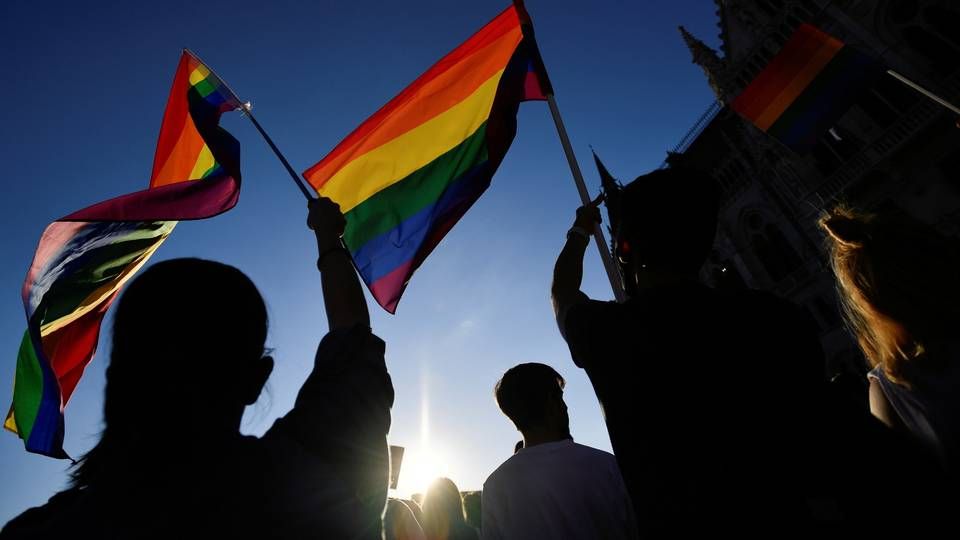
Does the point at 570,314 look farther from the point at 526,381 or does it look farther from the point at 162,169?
the point at 162,169

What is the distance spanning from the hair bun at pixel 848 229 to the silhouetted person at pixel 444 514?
13.2 ft

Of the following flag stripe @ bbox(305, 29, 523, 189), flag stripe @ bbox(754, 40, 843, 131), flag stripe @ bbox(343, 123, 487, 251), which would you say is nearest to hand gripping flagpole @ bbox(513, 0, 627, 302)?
flag stripe @ bbox(305, 29, 523, 189)

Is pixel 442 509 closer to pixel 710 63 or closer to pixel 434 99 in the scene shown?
pixel 434 99

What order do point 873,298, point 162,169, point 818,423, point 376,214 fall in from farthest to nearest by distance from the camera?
1. point 162,169
2. point 376,214
3. point 873,298
4. point 818,423

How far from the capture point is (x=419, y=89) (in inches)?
178

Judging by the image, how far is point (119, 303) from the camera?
132cm

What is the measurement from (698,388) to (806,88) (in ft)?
24.8

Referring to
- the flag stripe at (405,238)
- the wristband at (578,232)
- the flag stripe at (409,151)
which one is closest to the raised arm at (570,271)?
the wristband at (578,232)

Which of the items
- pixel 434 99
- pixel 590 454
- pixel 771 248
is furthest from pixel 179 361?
pixel 771 248

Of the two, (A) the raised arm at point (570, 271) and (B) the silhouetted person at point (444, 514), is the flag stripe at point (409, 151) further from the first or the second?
(B) the silhouetted person at point (444, 514)

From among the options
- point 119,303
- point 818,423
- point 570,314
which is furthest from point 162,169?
point 818,423

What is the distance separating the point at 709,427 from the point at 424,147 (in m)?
3.53

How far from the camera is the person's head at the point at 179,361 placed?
1.12 meters

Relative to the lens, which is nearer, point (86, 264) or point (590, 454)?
point (590, 454)
